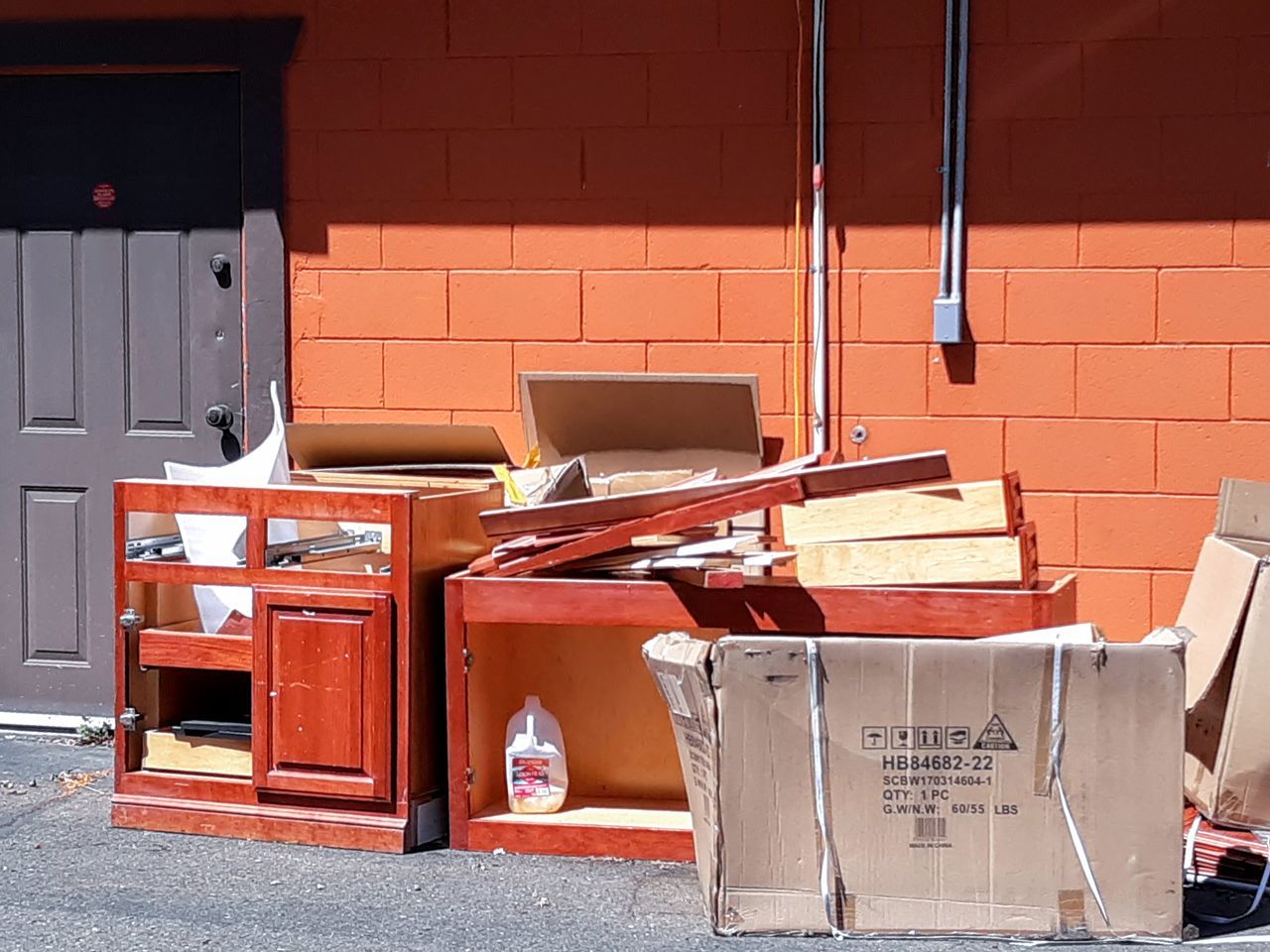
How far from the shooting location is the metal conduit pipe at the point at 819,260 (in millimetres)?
5344

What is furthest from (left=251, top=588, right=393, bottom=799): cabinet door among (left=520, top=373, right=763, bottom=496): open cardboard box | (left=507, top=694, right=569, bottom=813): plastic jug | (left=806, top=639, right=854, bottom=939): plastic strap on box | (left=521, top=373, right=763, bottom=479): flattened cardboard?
(left=806, top=639, right=854, bottom=939): plastic strap on box

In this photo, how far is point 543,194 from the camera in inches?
220

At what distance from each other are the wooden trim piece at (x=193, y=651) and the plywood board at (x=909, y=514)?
1.59 metres

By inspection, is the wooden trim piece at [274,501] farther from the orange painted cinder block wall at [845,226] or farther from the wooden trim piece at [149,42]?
the wooden trim piece at [149,42]

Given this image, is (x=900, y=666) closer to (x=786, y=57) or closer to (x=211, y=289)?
(x=786, y=57)

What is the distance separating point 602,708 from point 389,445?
1083mm

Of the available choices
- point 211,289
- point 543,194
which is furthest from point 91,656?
point 543,194

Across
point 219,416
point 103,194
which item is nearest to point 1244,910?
point 219,416

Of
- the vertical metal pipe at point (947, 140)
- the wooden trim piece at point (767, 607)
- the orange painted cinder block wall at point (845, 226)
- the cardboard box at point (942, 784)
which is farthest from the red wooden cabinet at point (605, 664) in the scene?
the vertical metal pipe at point (947, 140)

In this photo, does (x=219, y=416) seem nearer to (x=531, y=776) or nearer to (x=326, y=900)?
(x=531, y=776)

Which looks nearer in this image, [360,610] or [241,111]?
[360,610]

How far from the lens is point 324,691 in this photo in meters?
4.64

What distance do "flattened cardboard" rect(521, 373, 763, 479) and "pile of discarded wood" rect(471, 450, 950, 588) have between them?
0.59 meters

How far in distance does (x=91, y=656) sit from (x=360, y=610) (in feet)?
6.21
